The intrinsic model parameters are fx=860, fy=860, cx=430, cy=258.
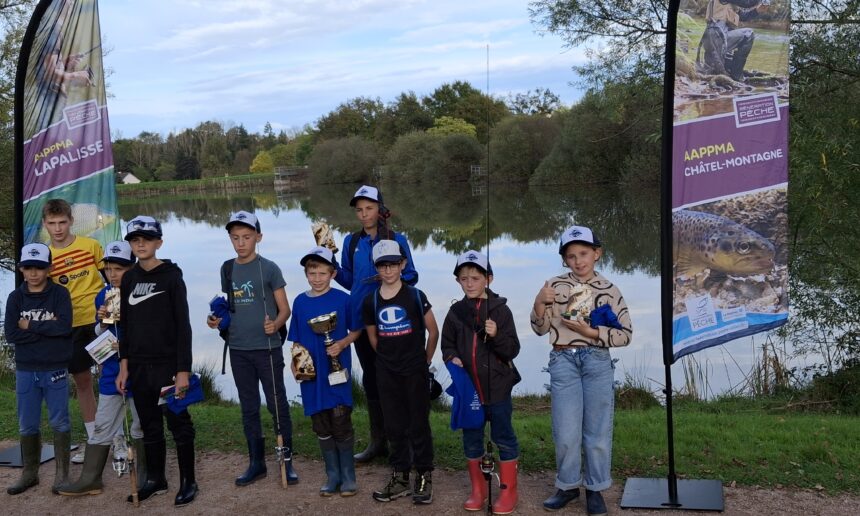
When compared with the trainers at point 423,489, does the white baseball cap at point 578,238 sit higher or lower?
higher

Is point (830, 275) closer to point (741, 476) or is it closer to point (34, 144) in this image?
point (741, 476)

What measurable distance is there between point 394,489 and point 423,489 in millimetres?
211

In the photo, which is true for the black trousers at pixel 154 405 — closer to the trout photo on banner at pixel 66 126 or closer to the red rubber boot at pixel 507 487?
the trout photo on banner at pixel 66 126

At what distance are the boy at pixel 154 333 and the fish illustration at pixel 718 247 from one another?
3.25 m

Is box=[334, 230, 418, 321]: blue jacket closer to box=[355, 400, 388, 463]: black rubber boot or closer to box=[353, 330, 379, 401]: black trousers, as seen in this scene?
box=[353, 330, 379, 401]: black trousers

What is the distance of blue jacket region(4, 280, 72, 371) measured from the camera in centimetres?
605

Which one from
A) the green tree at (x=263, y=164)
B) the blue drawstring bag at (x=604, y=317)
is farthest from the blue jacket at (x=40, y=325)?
the green tree at (x=263, y=164)

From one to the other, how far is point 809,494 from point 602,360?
1639mm

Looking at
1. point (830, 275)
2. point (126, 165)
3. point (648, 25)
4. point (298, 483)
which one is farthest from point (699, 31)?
point (126, 165)

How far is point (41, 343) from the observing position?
20.0 ft

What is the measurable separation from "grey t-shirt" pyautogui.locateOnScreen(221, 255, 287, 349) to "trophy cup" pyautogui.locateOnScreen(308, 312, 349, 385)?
1.35 ft

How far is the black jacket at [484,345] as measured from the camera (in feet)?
17.5

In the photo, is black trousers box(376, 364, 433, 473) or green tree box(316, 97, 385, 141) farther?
green tree box(316, 97, 385, 141)

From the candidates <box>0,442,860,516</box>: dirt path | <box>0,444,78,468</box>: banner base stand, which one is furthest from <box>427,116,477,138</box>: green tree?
<box>0,442,860,516</box>: dirt path
